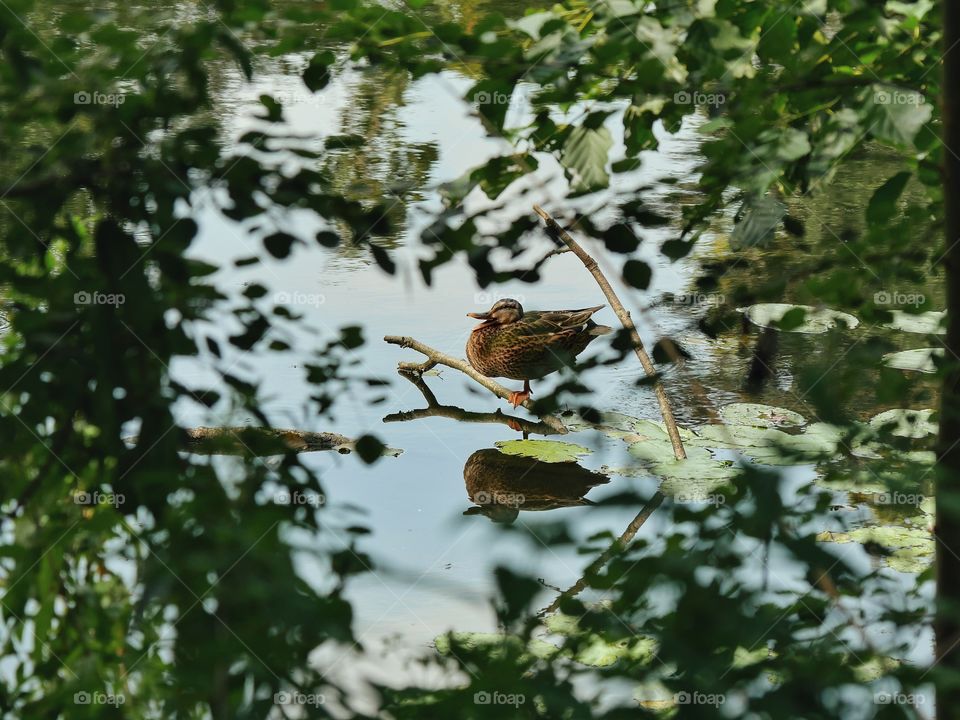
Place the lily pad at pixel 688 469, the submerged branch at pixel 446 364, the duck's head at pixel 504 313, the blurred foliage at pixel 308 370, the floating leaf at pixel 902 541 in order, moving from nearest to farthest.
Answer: the blurred foliage at pixel 308 370
the floating leaf at pixel 902 541
the lily pad at pixel 688 469
the submerged branch at pixel 446 364
the duck's head at pixel 504 313

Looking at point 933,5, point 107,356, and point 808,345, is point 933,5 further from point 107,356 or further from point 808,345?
point 808,345

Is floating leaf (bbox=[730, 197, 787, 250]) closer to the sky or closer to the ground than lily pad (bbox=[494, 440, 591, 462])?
closer to the sky

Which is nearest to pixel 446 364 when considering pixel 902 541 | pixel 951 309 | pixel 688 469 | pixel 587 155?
pixel 688 469

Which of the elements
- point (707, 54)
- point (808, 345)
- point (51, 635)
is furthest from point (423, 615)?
point (808, 345)

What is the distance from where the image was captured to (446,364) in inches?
114

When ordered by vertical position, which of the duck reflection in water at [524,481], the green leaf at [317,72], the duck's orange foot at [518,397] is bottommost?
the duck reflection in water at [524,481]

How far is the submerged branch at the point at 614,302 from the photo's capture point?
0.98m

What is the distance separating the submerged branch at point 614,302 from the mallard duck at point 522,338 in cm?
36

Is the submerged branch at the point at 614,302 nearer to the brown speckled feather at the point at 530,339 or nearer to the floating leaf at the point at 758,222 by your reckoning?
the floating leaf at the point at 758,222

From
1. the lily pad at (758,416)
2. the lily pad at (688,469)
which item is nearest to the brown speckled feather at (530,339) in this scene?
the lily pad at (688,469)

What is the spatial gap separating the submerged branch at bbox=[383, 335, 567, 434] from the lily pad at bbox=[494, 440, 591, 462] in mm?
56

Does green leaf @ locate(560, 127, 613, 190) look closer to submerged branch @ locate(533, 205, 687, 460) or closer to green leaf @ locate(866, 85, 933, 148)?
submerged branch @ locate(533, 205, 687, 460)

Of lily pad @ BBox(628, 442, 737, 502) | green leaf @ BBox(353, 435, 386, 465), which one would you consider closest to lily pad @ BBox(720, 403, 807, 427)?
lily pad @ BBox(628, 442, 737, 502)

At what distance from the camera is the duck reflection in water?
2.58m
